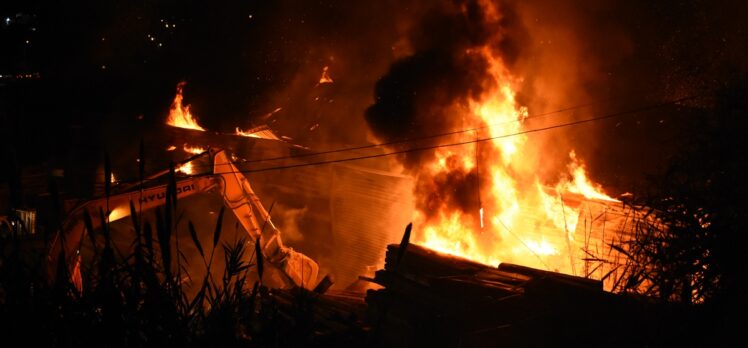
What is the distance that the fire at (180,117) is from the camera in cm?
2324

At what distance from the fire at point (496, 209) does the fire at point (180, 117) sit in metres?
14.1

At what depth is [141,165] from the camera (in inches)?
125

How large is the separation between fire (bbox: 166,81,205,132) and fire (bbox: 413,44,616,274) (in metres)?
14.1

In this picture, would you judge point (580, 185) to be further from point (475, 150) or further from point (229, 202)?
point (229, 202)

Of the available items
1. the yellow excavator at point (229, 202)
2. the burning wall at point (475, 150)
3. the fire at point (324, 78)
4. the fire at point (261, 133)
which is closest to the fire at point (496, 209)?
the burning wall at point (475, 150)

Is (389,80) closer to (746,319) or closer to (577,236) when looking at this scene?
(577,236)

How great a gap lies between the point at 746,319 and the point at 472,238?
366 inches

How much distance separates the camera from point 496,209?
46.1ft

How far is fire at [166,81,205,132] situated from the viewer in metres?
23.2

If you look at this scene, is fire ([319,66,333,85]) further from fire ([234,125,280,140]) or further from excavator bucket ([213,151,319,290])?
excavator bucket ([213,151,319,290])

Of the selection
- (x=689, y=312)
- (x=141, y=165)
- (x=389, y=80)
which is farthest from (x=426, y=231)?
(x=141, y=165)

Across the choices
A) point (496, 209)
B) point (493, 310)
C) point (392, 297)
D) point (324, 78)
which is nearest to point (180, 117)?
point (324, 78)

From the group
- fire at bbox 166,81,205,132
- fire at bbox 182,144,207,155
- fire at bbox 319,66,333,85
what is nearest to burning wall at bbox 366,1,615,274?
fire at bbox 319,66,333,85

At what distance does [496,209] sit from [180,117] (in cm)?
1774
